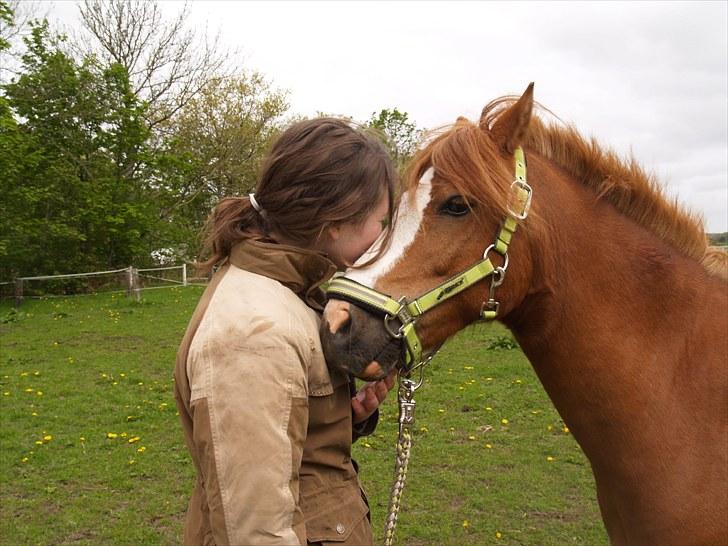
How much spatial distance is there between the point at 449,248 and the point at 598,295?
2.06 feet

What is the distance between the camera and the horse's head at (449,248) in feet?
6.29

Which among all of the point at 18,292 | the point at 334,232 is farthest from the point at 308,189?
the point at 18,292

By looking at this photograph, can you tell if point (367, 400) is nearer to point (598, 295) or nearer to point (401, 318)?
point (401, 318)

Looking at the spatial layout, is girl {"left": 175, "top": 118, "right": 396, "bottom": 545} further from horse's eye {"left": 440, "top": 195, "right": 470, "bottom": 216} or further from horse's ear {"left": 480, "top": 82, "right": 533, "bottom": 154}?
horse's ear {"left": 480, "top": 82, "right": 533, "bottom": 154}

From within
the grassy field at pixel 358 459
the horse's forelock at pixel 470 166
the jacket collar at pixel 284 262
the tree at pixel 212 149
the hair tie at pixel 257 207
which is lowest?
the grassy field at pixel 358 459

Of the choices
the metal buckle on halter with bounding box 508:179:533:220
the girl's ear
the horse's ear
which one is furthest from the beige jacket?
the horse's ear

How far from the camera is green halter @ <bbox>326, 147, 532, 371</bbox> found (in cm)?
186

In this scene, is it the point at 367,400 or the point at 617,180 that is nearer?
the point at 367,400

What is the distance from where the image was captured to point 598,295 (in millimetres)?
2174

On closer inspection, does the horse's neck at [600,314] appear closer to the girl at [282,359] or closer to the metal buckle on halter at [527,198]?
the metal buckle on halter at [527,198]

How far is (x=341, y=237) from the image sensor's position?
1874 millimetres

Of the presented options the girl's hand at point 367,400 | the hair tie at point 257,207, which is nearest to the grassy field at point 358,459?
the girl's hand at point 367,400

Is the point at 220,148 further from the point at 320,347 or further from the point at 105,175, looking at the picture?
the point at 320,347

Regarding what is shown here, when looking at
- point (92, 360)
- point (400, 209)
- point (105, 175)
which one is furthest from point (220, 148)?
point (400, 209)
